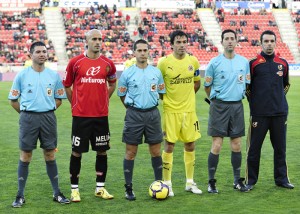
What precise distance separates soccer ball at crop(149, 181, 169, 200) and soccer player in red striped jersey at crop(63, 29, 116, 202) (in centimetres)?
57

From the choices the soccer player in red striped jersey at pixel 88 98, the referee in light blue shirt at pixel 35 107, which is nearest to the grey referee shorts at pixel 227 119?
the soccer player in red striped jersey at pixel 88 98

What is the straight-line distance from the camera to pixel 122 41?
1951 inches

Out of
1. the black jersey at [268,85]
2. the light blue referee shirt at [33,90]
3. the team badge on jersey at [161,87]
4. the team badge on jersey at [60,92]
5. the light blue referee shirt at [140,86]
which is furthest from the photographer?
the black jersey at [268,85]

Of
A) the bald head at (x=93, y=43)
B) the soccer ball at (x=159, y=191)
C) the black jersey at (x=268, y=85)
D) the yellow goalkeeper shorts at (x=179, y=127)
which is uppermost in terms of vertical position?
the bald head at (x=93, y=43)

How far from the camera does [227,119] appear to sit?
884cm

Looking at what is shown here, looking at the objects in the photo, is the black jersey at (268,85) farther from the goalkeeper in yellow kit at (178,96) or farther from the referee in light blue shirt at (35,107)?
the referee in light blue shirt at (35,107)

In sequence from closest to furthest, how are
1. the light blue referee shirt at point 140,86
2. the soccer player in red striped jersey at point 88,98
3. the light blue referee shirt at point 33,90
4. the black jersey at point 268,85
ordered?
the light blue referee shirt at point 33,90 < the soccer player in red striped jersey at point 88,98 < the light blue referee shirt at point 140,86 < the black jersey at point 268,85

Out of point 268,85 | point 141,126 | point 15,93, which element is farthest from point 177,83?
point 15,93

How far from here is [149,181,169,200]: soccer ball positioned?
27.6 feet

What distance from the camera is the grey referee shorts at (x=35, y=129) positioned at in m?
8.12

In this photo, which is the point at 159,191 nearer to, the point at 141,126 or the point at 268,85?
the point at 141,126

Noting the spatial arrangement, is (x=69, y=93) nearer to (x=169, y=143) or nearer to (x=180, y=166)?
(x=169, y=143)

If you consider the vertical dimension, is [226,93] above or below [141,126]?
above

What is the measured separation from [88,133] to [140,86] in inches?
36.0
